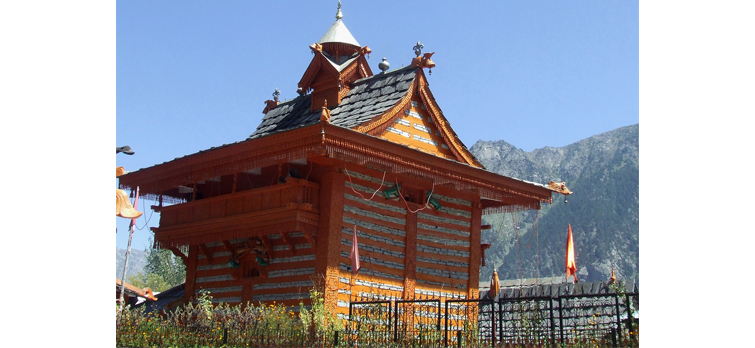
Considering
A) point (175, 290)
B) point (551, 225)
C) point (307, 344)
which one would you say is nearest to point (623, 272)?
point (551, 225)

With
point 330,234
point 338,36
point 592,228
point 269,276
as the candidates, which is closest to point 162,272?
point 338,36

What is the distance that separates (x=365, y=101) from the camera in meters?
25.0

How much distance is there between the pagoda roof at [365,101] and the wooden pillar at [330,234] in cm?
200

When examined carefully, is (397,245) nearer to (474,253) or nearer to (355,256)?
(355,256)

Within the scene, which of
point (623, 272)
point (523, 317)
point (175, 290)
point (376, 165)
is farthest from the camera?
point (623, 272)

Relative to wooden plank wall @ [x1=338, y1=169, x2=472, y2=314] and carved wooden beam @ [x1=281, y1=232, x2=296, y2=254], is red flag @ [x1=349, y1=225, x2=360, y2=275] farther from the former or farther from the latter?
carved wooden beam @ [x1=281, y1=232, x2=296, y2=254]

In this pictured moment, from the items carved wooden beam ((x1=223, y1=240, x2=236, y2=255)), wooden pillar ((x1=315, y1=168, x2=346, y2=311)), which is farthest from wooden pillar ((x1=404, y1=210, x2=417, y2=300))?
carved wooden beam ((x1=223, y1=240, x2=236, y2=255))

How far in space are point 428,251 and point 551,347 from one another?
29.0 ft

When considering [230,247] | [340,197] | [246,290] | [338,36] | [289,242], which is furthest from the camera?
[338,36]

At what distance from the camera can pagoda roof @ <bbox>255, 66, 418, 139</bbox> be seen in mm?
23906

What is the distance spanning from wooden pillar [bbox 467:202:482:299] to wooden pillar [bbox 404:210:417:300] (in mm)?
2496

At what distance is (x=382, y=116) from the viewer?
76.0ft

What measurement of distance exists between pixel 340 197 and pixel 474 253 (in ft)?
19.5

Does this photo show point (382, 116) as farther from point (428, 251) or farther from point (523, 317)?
point (523, 317)
